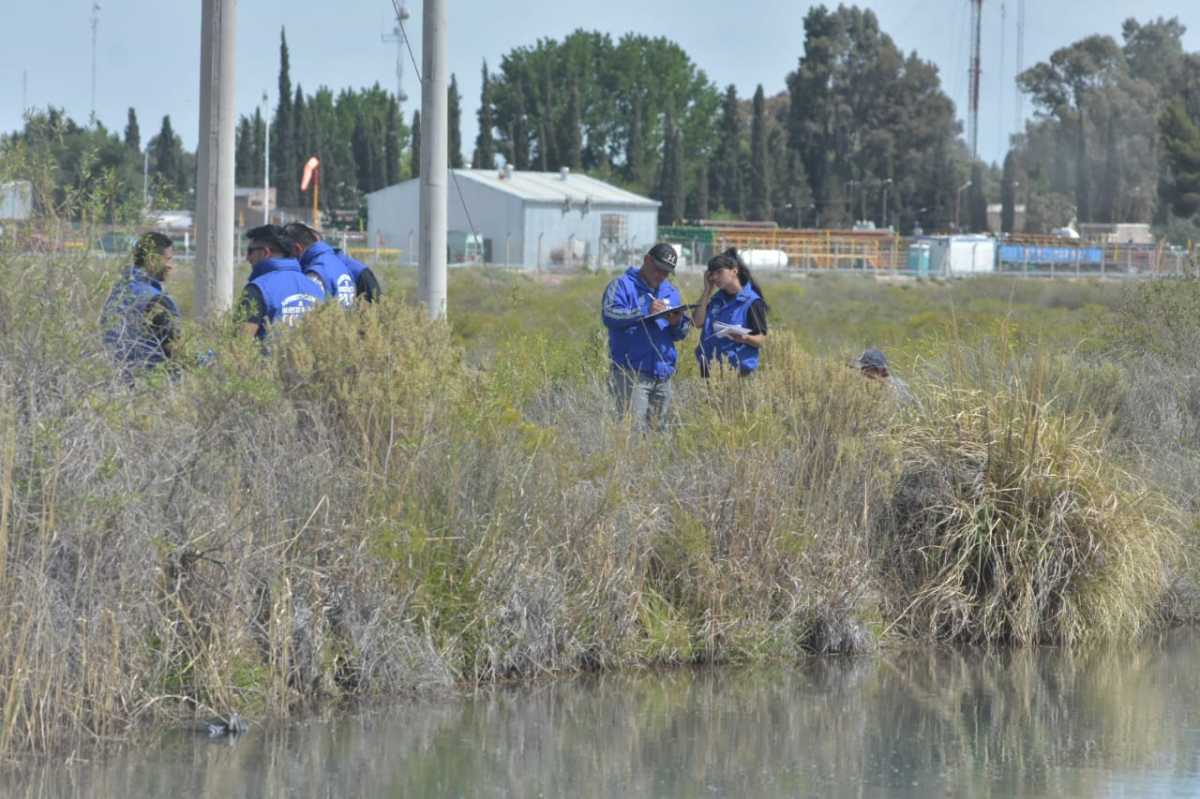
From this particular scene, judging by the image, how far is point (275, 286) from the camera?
31.5ft

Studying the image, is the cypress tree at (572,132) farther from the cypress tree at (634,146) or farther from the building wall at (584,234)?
the building wall at (584,234)

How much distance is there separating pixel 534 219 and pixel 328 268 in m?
62.7

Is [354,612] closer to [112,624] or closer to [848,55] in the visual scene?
[112,624]

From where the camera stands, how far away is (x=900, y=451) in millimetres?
9406

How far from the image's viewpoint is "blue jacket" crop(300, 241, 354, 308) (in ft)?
34.6

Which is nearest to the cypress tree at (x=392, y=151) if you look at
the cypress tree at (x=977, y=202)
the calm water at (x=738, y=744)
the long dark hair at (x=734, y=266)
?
the cypress tree at (x=977, y=202)

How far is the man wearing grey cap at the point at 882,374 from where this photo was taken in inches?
392

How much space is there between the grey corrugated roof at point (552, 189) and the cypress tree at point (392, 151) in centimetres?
1538

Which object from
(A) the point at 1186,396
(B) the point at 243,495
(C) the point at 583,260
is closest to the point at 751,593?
(B) the point at 243,495

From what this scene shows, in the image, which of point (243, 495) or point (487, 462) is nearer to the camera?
point (243, 495)

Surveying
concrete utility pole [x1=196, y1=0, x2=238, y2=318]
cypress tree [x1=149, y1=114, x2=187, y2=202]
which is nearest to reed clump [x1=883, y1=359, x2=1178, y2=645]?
concrete utility pole [x1=196, y1=0, x2=238, y2=318]

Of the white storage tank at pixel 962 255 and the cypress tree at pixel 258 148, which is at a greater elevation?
the cypress tree at pixel 258 148

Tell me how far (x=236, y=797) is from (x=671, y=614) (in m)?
2.76

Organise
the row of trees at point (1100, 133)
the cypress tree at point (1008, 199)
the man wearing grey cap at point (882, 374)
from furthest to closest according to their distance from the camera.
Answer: the row of trees at point (1100, 133), the cypress tree at point (1008, 199), the man wearing grey cap at point (882, 374)
